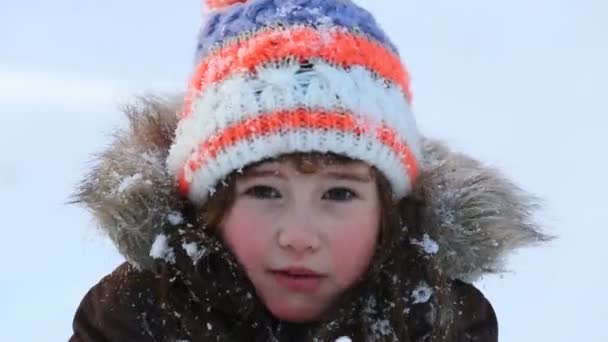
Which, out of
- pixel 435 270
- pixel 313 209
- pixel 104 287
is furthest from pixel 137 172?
pixel 435 270

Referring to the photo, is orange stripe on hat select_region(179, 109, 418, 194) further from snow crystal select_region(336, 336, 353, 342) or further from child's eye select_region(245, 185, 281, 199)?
snow crystal select_region(336, 336, 353, 342)

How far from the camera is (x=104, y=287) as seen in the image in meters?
1.81

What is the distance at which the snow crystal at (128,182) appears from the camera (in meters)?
1.84

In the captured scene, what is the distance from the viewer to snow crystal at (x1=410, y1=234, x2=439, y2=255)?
1854mm

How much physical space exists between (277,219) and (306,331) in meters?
0.19

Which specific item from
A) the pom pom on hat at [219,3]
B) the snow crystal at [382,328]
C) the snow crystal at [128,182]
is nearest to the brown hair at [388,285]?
the snow crystal at [382,328]

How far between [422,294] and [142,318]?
1.39 ft

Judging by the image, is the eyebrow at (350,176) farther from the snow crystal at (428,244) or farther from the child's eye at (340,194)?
the snow crystal at (428,244)

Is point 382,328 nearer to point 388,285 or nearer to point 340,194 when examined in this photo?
point 388,285

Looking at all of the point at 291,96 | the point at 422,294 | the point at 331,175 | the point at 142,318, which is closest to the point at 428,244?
the point at 422,294

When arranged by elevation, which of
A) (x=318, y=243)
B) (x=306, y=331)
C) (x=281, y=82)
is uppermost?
(x=281, y=82)

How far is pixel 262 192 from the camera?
178cm

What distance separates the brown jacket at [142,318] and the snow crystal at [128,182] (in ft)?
0.39

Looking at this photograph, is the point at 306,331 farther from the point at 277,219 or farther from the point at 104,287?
the point at 104,287
